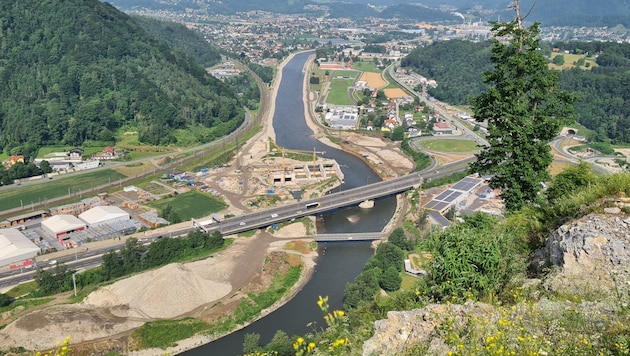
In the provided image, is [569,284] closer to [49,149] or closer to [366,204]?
[366,204]

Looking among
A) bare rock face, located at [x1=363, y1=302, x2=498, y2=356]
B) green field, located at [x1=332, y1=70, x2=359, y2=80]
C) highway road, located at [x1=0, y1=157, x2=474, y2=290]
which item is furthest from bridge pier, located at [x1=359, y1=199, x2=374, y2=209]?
green field, located at [x1=332, y1=70, x2=359, y2=80]

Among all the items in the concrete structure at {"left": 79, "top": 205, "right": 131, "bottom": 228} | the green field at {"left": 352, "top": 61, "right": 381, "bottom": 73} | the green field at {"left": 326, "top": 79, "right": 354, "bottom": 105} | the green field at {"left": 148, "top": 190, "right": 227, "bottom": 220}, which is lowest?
the green field at {"left": 148, "top": 190, "right": 227, "bottom": 220}

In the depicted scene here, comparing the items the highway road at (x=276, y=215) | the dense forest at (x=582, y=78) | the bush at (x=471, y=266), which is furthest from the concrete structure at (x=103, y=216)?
the dense forest at (x=582, y=78)

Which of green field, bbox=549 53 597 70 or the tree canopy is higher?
the tree canopy

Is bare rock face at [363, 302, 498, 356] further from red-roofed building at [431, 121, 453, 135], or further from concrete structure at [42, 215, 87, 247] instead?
red-roofed building at [431, 121, 453, 135]

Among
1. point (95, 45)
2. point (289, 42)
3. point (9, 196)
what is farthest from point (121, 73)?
point (289, 42)

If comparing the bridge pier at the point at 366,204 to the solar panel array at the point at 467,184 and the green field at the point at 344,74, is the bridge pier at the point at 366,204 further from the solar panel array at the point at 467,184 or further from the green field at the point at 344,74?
the green field at the point at 344,74
